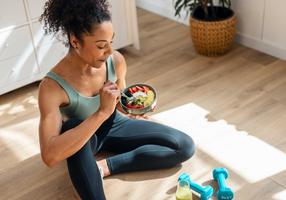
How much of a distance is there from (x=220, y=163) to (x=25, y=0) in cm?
127

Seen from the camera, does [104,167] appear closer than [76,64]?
No

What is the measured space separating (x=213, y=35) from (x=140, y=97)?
1.02m

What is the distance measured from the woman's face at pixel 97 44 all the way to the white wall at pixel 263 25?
4.50ft

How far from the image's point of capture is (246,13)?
98.8 inches

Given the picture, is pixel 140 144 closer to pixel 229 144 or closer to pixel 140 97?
pixel 140 97

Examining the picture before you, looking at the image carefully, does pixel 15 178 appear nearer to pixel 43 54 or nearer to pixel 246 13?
pixel 43 54

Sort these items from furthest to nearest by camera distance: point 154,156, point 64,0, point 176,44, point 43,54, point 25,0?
point 176,44 < point 43,54 < point 25,0 < point 154,156 < point 64,0

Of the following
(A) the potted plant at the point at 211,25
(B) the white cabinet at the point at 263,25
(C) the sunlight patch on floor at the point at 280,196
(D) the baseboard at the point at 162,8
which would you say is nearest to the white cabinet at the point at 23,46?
(A) the potted plant at the point at 211,25

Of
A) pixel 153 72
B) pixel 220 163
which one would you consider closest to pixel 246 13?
pixel 153 72

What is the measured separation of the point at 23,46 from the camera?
7.22 ft

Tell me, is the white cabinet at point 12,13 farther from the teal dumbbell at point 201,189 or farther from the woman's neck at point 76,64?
the teal dumbbell at point 201,189

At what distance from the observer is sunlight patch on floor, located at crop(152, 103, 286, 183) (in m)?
1.67

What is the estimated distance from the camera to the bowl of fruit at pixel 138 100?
1526 millimetres

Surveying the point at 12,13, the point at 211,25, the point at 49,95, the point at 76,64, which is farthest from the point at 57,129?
the point at 211,25
